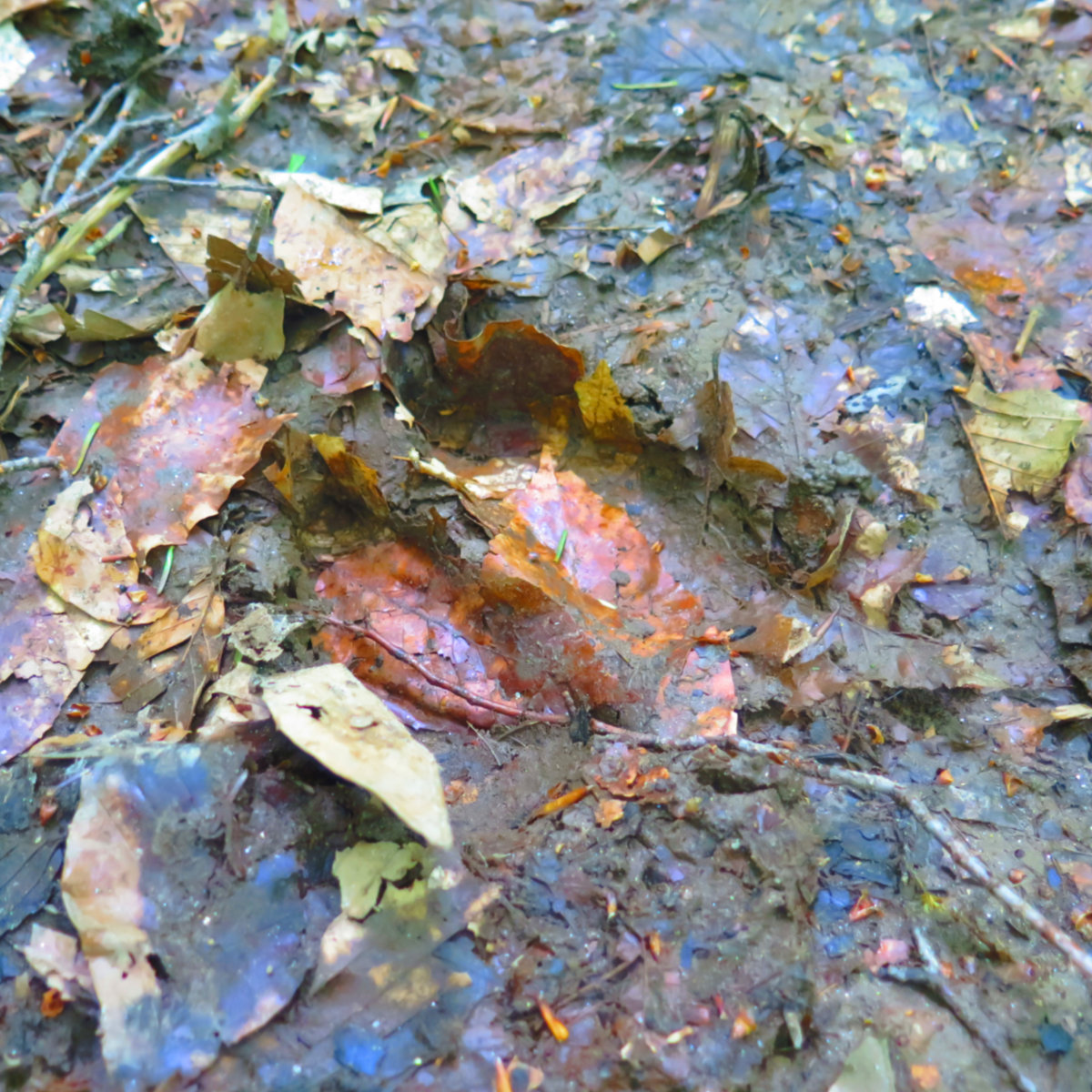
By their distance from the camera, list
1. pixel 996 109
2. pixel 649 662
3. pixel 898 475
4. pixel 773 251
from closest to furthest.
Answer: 1. pixel 649 662
2. pixel 898 475
3. pixel 773 251
4. pixel 996 109

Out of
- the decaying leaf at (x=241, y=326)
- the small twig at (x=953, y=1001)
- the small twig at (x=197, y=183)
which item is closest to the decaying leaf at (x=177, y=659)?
the decaying leaf at (x=241, y=326)

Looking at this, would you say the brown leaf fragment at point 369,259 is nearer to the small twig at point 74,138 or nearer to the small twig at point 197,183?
the small twig at point 197,183

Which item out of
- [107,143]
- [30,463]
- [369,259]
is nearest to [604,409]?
[369,259]

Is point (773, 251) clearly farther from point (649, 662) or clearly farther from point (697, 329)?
point (649, 662)

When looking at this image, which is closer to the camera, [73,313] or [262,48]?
[73,313]

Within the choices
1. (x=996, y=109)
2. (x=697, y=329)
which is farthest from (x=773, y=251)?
(x=996, y=109)

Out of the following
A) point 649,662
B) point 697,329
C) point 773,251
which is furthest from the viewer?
point 773,251

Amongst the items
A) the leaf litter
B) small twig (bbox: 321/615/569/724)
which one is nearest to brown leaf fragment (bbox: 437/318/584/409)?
the leaf litter

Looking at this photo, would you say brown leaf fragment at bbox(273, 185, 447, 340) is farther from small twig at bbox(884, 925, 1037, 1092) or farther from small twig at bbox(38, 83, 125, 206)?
small twig at bbox(884, 925, 1037, 1092)
